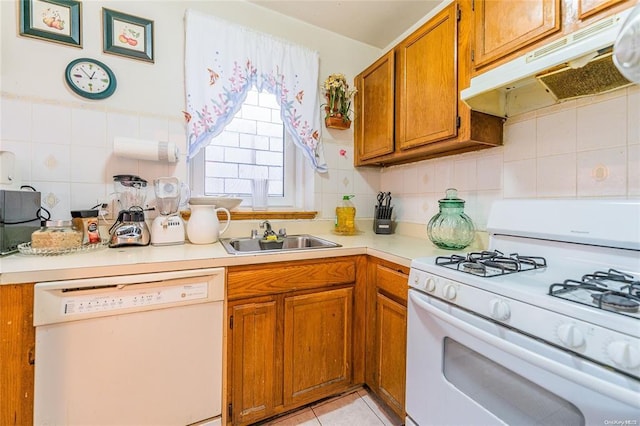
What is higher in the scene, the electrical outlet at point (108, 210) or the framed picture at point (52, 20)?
the framed picture at point (52, 20)

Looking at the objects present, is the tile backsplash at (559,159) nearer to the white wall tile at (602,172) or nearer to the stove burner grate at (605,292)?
the white wall tile at (602,172)

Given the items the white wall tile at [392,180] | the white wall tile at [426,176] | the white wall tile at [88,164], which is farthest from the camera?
the white wall tile at [392,180]

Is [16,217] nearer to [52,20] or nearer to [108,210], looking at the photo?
[108,210]

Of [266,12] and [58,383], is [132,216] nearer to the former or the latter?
[58,383]

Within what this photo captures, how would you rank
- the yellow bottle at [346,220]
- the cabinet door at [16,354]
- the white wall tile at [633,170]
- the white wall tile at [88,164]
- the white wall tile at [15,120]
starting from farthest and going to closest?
the yellow bottle at [346,220], the white wall tile at [88,164], the white wall tile at [15,120], the white wall tile at [633,170], the cabinet door at [16,354]

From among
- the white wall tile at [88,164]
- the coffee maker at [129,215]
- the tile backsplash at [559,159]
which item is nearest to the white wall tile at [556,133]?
the tile backsplash at [559,159]

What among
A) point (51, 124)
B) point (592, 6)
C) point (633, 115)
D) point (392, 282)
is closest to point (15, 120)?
point (51, 124)

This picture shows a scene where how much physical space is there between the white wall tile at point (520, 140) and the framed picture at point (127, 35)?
1.94 m

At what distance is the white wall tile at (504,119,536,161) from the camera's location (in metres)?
1.25

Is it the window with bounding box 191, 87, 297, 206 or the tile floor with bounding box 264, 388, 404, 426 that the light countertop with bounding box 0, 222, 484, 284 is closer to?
the window with bounding box 191, 87, 297, 206

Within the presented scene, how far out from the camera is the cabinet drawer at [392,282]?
1.18 meters

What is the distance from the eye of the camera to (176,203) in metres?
1.49

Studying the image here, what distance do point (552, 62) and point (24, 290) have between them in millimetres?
1803

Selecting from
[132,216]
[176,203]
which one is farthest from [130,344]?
[176,203]
